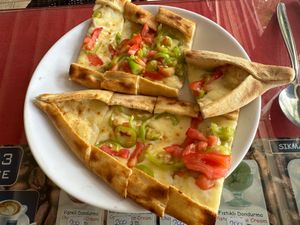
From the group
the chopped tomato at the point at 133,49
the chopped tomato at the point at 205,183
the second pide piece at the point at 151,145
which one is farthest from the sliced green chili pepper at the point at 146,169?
the chopped tomato at the point at 133,49

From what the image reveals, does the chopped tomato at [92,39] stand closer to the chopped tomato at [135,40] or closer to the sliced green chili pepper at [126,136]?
the chopped tomato at [135,40]

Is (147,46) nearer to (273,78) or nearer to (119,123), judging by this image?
(119,123)

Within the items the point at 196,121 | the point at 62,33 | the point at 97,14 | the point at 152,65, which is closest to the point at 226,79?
the point at 196,121

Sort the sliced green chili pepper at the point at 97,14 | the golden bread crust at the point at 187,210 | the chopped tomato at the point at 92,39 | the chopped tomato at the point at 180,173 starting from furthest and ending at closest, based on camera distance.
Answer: the sliced green chili pepper at the point at 97,14, the chopped tomato at the point at 92,39, the chopped tomato at the point at 180,173, the golden bread crust at the point at 187,210

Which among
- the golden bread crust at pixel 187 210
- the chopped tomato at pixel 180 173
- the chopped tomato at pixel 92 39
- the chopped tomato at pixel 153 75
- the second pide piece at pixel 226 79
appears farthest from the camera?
the chopped tomato at pixel 92 39

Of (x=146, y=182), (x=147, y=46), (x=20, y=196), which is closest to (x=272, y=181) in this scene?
(x=146, y=182)

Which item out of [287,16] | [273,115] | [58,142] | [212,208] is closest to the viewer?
[212,208]
